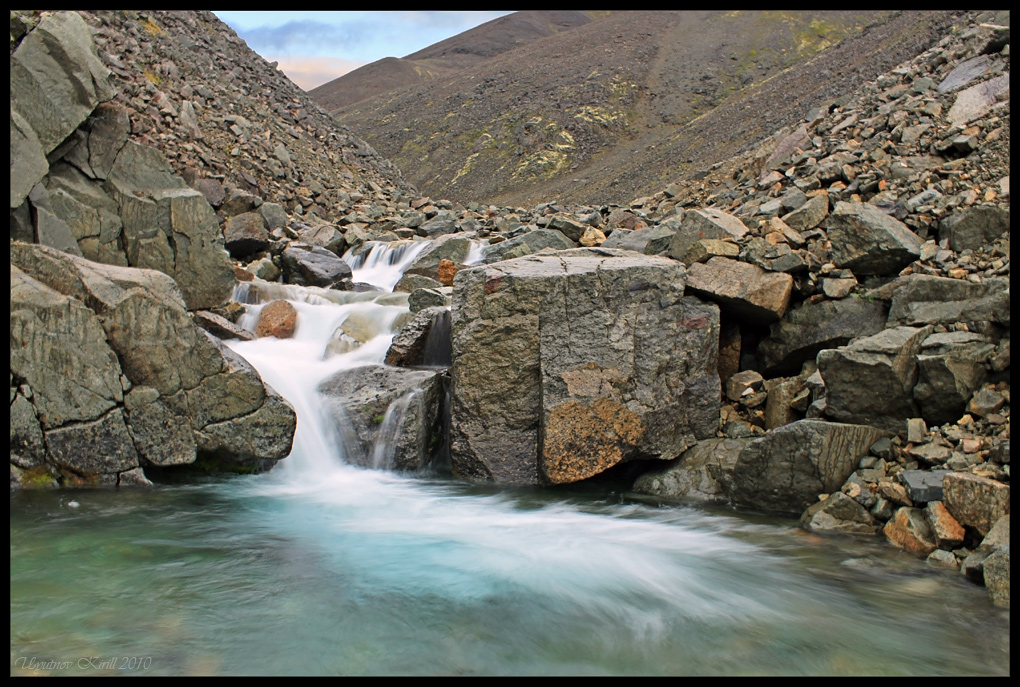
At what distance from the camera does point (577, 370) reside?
7.81m

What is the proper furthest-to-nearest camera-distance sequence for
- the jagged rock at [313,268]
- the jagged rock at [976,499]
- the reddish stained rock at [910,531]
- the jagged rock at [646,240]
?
the jagged rock at [313,268]
the jagged rock at [646,240]
the reddish stained rock at [910,531]
the jagged rock at [976,499]

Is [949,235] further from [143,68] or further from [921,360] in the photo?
[143,68]

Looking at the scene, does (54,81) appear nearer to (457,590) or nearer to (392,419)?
(392,419)

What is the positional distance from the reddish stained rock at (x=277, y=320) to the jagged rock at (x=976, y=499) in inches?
372

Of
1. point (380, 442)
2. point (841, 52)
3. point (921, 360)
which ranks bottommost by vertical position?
point (380, 442)

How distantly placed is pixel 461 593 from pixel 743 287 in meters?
5.19

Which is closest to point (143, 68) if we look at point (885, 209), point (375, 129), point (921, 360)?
point (885, 209)

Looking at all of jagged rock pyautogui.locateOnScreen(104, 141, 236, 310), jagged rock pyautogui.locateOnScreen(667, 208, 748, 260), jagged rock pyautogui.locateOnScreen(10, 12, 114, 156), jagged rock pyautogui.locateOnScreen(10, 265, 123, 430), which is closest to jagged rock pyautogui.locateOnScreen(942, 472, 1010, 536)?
jagged rock pyautogui.locateOnScreen(667, 208, 748, 260)

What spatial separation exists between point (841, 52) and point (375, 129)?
1605 inches

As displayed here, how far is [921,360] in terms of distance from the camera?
6.68m

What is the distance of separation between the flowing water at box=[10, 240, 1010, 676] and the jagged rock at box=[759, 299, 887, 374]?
2.41m

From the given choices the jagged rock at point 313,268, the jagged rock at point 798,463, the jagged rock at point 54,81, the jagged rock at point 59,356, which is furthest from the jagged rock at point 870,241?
the jagged rock at point 54,81

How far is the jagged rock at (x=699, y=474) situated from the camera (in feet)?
24.7

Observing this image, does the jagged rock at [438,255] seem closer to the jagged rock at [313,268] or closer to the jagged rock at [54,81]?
the jagged rock at [313,268]
